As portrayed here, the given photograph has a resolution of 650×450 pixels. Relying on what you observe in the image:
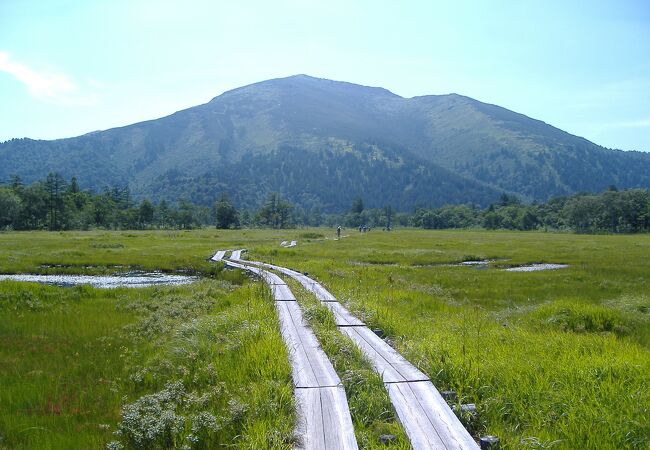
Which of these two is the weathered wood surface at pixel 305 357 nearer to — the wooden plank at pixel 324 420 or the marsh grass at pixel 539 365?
the wooden plank at pixel 324 420

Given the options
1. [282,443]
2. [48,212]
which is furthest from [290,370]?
[48,212]

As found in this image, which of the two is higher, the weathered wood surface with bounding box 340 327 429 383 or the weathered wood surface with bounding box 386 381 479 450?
the weathered wood surface with bounding box 340 327 429 383

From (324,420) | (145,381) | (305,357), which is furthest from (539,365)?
(145,381)

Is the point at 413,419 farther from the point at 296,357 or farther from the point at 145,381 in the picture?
the point at 145,381

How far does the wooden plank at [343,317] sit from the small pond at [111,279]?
1790 cm

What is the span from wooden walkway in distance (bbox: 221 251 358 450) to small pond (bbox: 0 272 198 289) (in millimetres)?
21532

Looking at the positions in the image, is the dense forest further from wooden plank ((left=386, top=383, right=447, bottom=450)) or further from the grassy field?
wooden plank ((left=386, top=383, right=447, bottom=450))

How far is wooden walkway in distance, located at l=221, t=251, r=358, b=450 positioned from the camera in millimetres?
5797

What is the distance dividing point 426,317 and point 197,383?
25.9ft

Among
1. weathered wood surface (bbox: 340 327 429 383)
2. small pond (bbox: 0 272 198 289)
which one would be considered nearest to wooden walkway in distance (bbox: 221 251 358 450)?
weathered wood surface (bbox: 340 327 429 383)

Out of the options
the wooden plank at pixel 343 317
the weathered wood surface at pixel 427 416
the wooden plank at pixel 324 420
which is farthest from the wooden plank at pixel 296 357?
the weathered wood surface at pixel 427 416

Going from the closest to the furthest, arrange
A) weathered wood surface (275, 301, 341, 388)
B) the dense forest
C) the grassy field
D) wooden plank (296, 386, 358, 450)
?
wooden plank (296, 386, 358, 450)
the grassy field
weathered wood surface (275, 301, 341, 388)
the dense forest

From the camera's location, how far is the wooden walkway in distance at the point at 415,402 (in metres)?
5.77

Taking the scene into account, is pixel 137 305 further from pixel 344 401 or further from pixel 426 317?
pixel 344 401
